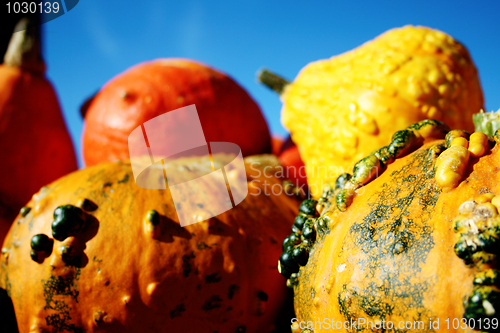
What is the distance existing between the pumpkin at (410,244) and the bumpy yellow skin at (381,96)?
0.35 m

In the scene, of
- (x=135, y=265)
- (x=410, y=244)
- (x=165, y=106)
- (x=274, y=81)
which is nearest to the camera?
(x=410, y=244)

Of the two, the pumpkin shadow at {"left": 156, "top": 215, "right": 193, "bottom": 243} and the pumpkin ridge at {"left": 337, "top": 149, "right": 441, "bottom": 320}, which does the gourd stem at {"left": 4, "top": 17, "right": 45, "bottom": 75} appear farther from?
the pumpkin ridge at {"left": 337, "top": 149, "right": 441, "bottom": 320}

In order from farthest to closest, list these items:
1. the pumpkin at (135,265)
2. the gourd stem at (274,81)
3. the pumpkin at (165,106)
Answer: the gourd stem at (274,81)
the pumpkin at (165,106)
the pumpkin at (135,265)

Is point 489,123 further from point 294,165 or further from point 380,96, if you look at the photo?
point 294,165

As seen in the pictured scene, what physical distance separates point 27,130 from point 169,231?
1.23 meters

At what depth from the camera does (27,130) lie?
6.11 ft

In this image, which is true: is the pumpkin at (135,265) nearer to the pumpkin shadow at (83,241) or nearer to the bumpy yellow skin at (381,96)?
the pumpkin shadow at (83,241)

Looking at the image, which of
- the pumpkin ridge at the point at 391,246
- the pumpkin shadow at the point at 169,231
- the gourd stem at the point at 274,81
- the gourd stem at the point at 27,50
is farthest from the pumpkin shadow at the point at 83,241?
the gourd stem at the point at 27,50

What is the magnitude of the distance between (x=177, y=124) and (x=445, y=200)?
3.93 ft

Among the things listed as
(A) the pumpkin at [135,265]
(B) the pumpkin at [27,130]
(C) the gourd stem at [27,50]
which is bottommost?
(A) the pumpkin at [135,265]

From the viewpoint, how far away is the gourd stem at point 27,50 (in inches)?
81.7

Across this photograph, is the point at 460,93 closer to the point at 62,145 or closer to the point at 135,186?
the point at 135,186

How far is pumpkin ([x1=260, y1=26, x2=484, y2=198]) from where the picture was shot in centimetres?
139

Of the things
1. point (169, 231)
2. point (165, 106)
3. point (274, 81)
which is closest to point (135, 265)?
point (169, 231)
